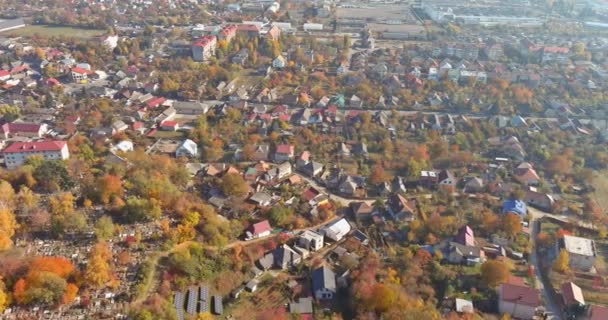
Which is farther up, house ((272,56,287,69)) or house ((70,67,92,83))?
house ((272,56,287,69))

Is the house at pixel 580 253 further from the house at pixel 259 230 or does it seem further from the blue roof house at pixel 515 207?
the house at pixel 259 230

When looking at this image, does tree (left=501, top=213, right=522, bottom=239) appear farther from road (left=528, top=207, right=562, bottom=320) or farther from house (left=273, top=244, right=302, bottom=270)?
house (left=273, top=244, right=302, bottom=270)

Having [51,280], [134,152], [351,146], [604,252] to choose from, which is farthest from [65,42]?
[604,252]

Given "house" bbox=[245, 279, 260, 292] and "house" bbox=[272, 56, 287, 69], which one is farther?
"house" bbox=[272, 56, 287, 69]

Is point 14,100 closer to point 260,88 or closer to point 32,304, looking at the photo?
point 260,88

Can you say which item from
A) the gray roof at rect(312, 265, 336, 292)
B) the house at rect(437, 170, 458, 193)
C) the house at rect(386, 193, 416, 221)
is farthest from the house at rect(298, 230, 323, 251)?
the house at rect(437, 170, 458, 193)

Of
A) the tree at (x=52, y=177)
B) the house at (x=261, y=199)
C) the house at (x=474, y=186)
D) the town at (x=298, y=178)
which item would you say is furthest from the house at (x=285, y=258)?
the house at (x=474, y=186)
